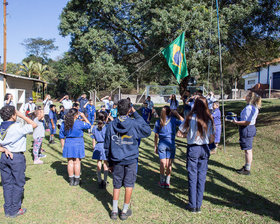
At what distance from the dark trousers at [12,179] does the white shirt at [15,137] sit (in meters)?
0.12

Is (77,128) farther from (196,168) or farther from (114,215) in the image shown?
(196,168)

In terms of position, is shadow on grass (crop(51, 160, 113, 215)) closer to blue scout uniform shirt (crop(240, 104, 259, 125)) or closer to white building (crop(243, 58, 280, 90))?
blue scout uniform shirt (crop(240, 104, 259, 125))

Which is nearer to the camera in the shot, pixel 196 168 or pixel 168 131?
pixel 196 168

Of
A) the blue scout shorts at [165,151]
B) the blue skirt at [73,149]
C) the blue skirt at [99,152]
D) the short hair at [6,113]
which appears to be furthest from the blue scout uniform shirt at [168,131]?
the short hair at [6,113]

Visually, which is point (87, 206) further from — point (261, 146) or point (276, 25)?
point (276, 25)

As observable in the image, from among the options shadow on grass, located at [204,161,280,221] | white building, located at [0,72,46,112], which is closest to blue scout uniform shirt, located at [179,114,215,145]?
shadow on grass, located at [204,161,280,221]

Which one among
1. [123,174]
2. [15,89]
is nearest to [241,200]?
[123,174]

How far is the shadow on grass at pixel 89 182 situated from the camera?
4590 millimetres

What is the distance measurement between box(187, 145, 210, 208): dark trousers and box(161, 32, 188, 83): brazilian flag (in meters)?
4.35

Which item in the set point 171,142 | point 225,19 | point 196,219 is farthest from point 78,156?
point 225,19

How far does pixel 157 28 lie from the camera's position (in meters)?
13.9

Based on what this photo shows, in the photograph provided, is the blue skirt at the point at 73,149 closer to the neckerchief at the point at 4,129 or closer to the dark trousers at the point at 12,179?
the dark trousers at the point at 12,179

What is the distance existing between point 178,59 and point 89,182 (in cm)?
482

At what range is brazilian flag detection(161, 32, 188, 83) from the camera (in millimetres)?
7961
